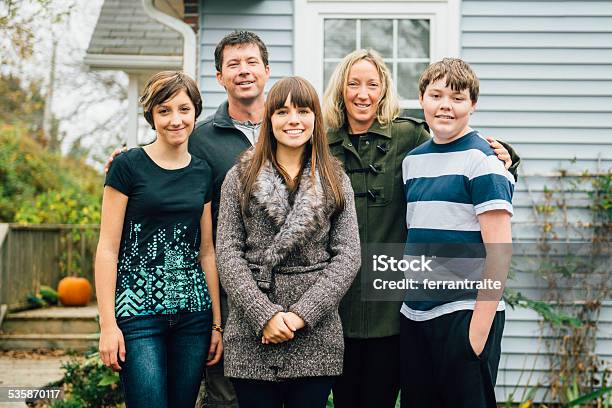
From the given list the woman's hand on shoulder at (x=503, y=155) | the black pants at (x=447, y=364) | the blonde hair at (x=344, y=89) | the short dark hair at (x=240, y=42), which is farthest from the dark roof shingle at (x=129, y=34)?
the black pants at (x=447, y=364)

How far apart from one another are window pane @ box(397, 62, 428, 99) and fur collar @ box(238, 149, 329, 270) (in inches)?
125

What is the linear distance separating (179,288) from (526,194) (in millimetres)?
3677

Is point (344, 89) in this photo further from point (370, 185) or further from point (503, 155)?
point (503, 155)

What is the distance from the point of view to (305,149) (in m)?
2.69

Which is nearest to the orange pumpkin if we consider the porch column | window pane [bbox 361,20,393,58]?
the porch column

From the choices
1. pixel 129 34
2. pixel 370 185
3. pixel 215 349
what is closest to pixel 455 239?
pixel 370 185

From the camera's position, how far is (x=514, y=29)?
18.0 ft

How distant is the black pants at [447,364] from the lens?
2.46 metres

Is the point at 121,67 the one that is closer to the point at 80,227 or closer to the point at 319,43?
the point at 80,227

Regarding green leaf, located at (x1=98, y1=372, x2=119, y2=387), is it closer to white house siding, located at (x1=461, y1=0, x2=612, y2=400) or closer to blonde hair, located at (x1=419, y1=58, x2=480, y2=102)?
white house siding, located at (x1=461, y1=0, x2=612, y2=400)

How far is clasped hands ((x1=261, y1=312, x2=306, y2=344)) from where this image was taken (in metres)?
2.40

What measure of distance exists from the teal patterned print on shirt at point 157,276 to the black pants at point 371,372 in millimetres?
673

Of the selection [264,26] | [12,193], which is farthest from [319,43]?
[12,193]

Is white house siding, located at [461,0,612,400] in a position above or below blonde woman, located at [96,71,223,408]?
above
